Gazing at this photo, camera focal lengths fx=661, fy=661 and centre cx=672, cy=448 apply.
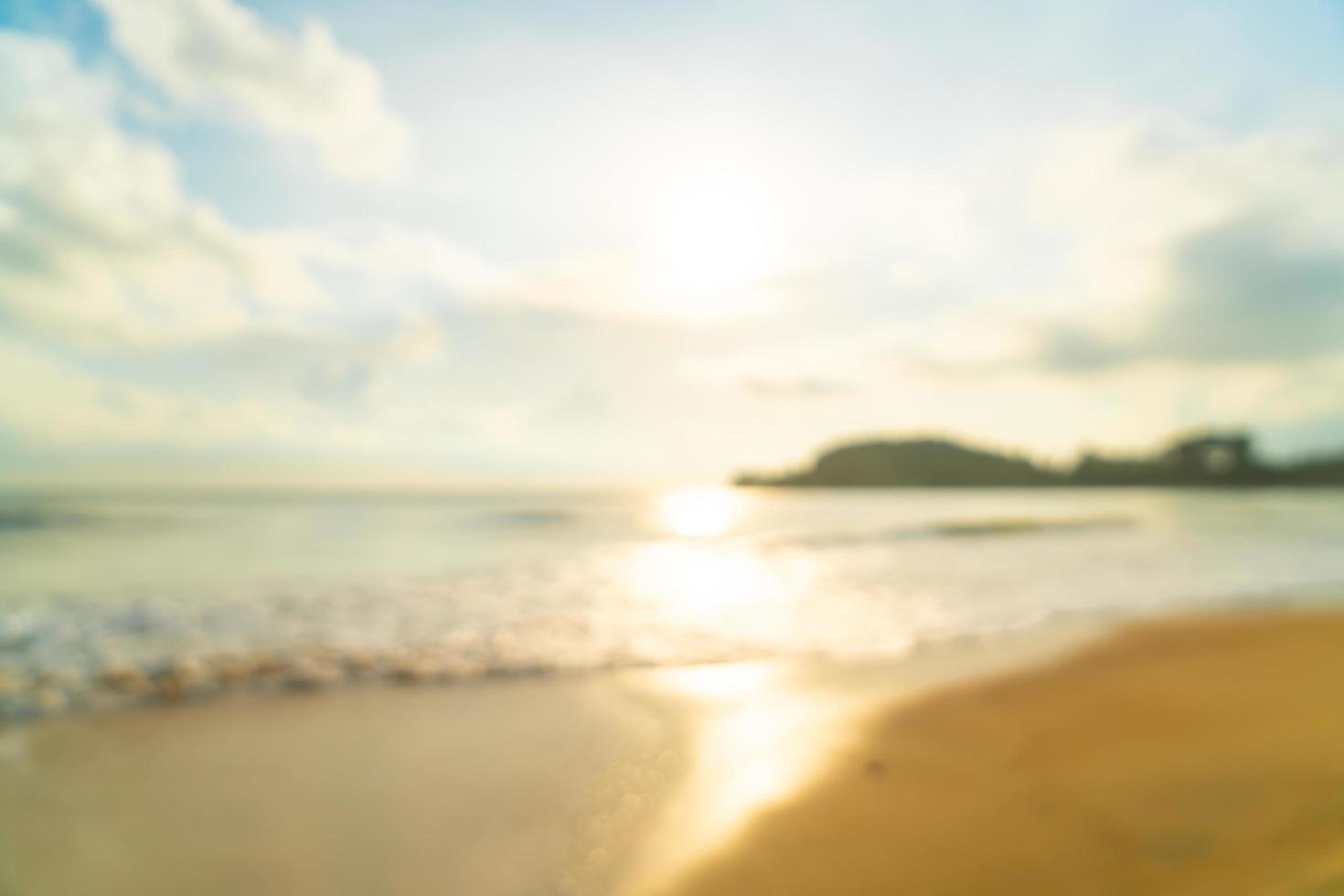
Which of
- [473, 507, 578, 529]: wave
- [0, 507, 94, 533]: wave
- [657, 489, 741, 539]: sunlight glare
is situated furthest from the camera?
[657, 489, 741, 539]: sunlight glare

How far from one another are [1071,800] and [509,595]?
873 centimetres

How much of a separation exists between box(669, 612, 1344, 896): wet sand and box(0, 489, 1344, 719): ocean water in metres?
2.46

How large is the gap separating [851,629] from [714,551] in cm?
1227

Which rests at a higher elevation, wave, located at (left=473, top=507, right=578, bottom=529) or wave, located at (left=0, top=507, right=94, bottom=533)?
wave, located at (left=0, top=507, right=94, bottom=533)

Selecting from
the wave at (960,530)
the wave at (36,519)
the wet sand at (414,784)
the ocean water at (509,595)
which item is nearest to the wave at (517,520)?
the ocean water at (509,595)

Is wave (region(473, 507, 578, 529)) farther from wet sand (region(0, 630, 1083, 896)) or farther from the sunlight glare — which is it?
wet sand (region(0, 630, 1083, 896))

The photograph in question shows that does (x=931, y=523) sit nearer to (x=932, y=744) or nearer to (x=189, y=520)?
(x=932, y=744)

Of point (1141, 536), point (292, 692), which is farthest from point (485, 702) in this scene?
point (1141, 536)

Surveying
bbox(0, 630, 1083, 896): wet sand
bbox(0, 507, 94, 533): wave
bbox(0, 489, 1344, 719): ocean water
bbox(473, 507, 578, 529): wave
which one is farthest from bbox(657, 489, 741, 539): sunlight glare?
bbox(0, 630, 1083, 896): wet sand

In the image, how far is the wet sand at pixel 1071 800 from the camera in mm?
3000

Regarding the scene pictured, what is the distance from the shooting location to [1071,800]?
3771 mm

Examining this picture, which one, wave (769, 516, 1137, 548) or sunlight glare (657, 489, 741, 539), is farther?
sunlight glare (657, 489, 741, 539)

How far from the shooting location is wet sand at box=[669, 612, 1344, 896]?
3.00 m

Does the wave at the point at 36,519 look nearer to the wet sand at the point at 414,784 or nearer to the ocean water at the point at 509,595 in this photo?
the ocean water at the point at 509,595
